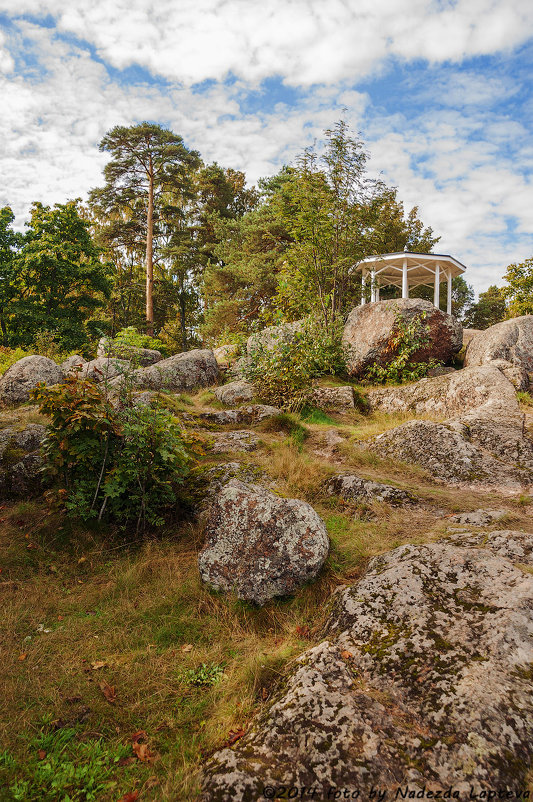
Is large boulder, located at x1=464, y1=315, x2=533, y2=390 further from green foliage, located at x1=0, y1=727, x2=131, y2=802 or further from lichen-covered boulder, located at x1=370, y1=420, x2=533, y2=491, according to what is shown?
green foliage, located at x1=0, y1=727, x2=131, y2=802

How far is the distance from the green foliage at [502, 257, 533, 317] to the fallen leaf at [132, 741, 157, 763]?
1201 inches

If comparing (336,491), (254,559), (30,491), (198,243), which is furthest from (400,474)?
(198,243)

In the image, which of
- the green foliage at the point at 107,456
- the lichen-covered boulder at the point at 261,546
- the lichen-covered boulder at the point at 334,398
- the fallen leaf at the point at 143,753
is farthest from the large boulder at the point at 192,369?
the fallen leaf at the point at 143,753

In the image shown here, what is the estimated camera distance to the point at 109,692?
3.03 m

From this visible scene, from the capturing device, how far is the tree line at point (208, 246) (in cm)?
1385

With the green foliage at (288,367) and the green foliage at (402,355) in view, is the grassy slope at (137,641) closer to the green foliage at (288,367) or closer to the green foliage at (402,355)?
the green foliage at (288,367)

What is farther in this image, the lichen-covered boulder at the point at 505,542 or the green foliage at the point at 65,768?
the lichen-covered boulder at the point at 505,542

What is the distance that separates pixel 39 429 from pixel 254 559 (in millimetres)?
4361

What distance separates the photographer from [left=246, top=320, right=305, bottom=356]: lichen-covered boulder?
11.6m

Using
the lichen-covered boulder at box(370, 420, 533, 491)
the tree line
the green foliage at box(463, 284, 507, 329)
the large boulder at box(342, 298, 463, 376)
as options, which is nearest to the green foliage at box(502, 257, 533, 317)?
the tree line

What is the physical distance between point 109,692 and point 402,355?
36.6 ft

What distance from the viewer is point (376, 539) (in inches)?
185

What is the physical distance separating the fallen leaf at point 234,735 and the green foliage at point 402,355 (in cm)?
1068

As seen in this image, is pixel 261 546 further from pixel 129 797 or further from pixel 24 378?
pixel 24 378
